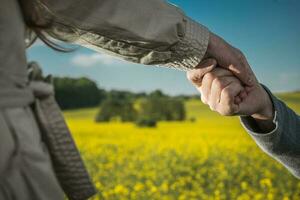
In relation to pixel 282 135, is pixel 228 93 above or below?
above

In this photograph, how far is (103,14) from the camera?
1280mm

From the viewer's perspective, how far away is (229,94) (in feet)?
5.43

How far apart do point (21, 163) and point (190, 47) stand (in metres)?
0.50

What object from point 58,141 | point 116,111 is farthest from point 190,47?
point 116,111

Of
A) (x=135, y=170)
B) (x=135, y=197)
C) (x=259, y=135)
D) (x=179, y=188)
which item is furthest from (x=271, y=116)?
(x=135, y=170)

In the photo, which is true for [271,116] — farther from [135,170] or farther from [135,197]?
[135,170]

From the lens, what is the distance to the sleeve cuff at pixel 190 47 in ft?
4.66

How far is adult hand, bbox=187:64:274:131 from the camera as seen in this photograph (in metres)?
1.64

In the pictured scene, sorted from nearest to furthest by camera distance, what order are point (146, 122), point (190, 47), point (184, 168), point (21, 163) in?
1. point (21, 163)
2. point (190, 47)
3. point (184, 168)
4. point (146, 122)

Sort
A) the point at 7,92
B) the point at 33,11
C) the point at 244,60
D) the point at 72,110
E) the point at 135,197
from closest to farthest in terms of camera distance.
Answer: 1. the point at 7,92
2. the point at 33,11
3. the point at 244,60
4. the point at 135,197
5. the point at 72,110

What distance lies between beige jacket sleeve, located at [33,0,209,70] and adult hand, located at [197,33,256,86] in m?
0.10

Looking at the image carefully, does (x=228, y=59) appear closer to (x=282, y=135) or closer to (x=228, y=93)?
(x=228, y=93)

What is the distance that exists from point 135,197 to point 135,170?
4.35 feet

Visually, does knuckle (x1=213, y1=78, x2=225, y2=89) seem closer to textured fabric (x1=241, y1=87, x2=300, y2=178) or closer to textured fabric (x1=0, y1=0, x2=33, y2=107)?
textured fabric (x1=241, y1=87, x2=300, y2=178)
